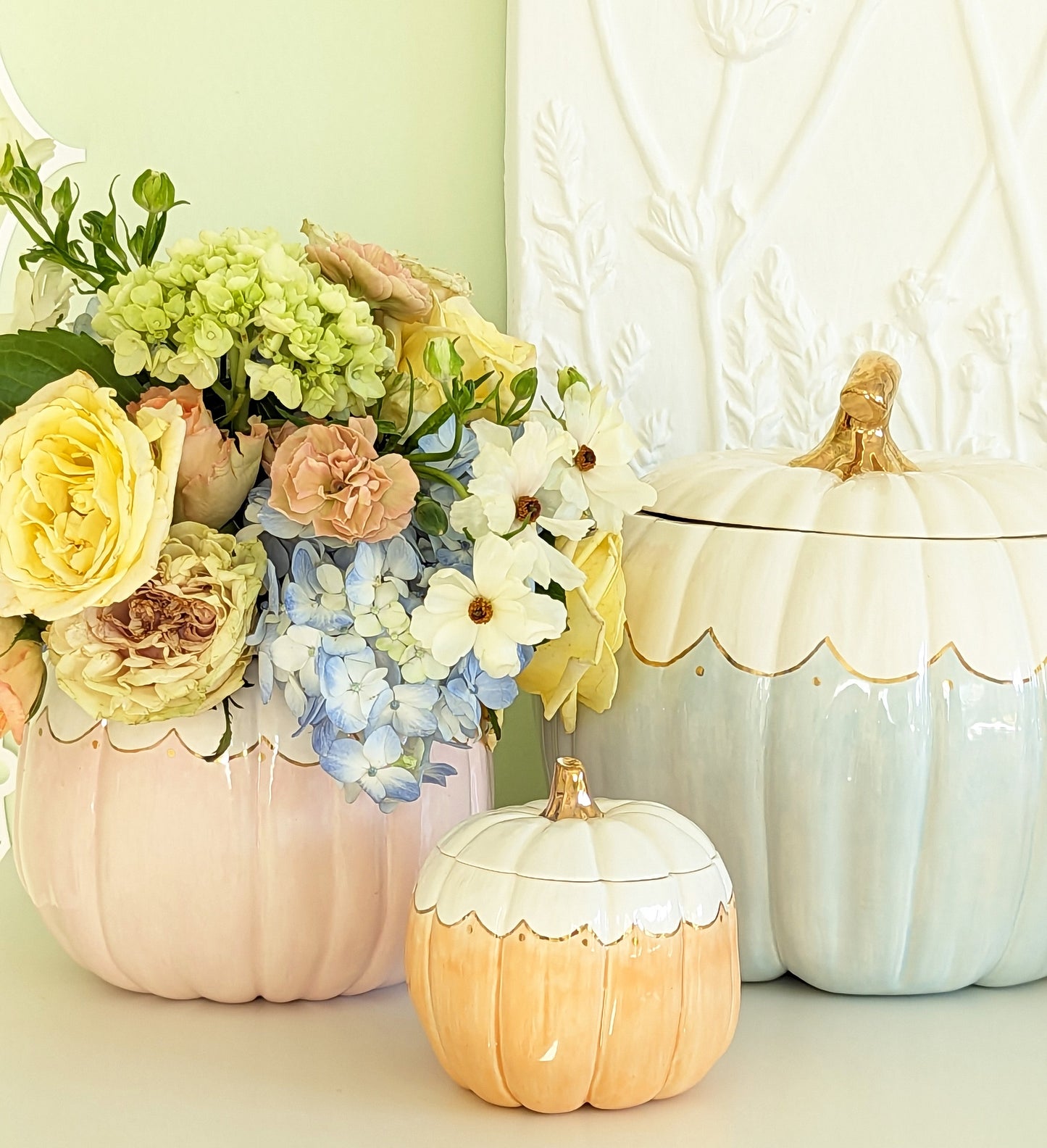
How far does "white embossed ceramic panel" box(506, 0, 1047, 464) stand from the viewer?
0.94m

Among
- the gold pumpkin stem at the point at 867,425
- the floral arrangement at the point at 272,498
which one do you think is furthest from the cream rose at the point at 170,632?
the gold pumpkin stem at the point at 867,425

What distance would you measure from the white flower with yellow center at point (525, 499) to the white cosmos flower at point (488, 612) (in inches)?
0.4

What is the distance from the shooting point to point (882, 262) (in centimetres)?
96

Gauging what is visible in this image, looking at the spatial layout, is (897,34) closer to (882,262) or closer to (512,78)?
(882,262)

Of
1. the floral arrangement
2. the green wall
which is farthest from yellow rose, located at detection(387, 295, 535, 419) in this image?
the green wall

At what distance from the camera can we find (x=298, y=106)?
3.37ft

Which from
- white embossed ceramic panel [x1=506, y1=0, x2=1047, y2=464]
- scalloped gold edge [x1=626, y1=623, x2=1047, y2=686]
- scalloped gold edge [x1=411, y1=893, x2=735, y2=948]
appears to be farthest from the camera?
white embossed ceramic panel [x1=506, y1=0, x2=1047, y2=464]

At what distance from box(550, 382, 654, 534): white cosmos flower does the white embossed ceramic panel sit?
311mm

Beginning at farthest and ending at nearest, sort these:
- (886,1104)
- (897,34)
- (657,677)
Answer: (897,34) < (657,677) < (886,1104)

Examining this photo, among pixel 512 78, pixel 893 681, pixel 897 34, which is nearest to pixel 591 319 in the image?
pixel 512 78

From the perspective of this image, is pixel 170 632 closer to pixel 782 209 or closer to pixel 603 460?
pixel 603 460

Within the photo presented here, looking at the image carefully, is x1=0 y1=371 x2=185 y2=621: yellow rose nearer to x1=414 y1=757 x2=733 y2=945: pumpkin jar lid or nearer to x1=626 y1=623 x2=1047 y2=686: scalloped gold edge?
x1=414 y1=757 x2=733 y2=945: pumpkin jar lid

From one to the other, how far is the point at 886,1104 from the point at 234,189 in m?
0.83

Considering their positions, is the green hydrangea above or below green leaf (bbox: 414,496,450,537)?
above
